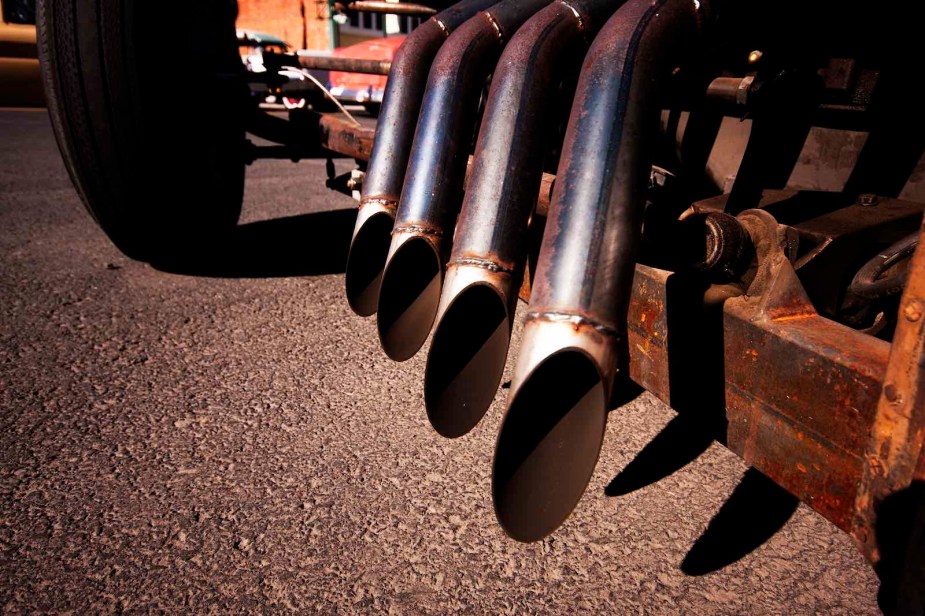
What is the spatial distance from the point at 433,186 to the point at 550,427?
62 cm

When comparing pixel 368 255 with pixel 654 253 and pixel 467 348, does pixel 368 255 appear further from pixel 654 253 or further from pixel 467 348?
pixel 654 253

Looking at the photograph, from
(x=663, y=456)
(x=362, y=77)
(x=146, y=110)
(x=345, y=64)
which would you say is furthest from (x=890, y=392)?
(x=362, y=77)

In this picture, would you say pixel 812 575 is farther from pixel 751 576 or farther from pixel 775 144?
pixel 775 144

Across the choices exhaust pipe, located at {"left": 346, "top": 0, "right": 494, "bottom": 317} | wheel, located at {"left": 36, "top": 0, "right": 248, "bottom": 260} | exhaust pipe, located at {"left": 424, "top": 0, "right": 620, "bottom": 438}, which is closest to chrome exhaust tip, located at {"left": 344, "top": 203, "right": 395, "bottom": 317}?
exhaust pipe, located at {"left": 346, "top": 0, "right": 494, "bottom": 317}

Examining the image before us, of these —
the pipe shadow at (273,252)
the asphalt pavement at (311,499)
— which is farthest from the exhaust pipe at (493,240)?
the pipe shadow at (273,252)

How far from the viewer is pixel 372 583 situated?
130 cm

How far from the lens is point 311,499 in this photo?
60.2 inches

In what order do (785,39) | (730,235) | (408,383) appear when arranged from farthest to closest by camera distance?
(408,383) < (785,39) < (730,235)

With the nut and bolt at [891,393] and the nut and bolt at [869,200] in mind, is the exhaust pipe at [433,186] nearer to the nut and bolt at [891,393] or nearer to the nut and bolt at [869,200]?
the nut and bolt at [891,393]

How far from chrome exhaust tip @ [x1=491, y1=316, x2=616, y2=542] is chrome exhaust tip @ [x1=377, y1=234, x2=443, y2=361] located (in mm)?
411

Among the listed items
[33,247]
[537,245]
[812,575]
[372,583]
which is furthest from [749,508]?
[33,247]

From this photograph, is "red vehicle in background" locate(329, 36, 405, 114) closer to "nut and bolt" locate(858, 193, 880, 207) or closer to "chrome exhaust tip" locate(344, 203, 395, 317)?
"chrome exhaust tip" locate(344, 203, 395, 317)

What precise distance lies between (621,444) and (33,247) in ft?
10.5

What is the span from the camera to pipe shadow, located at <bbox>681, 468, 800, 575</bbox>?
4.67 ft
